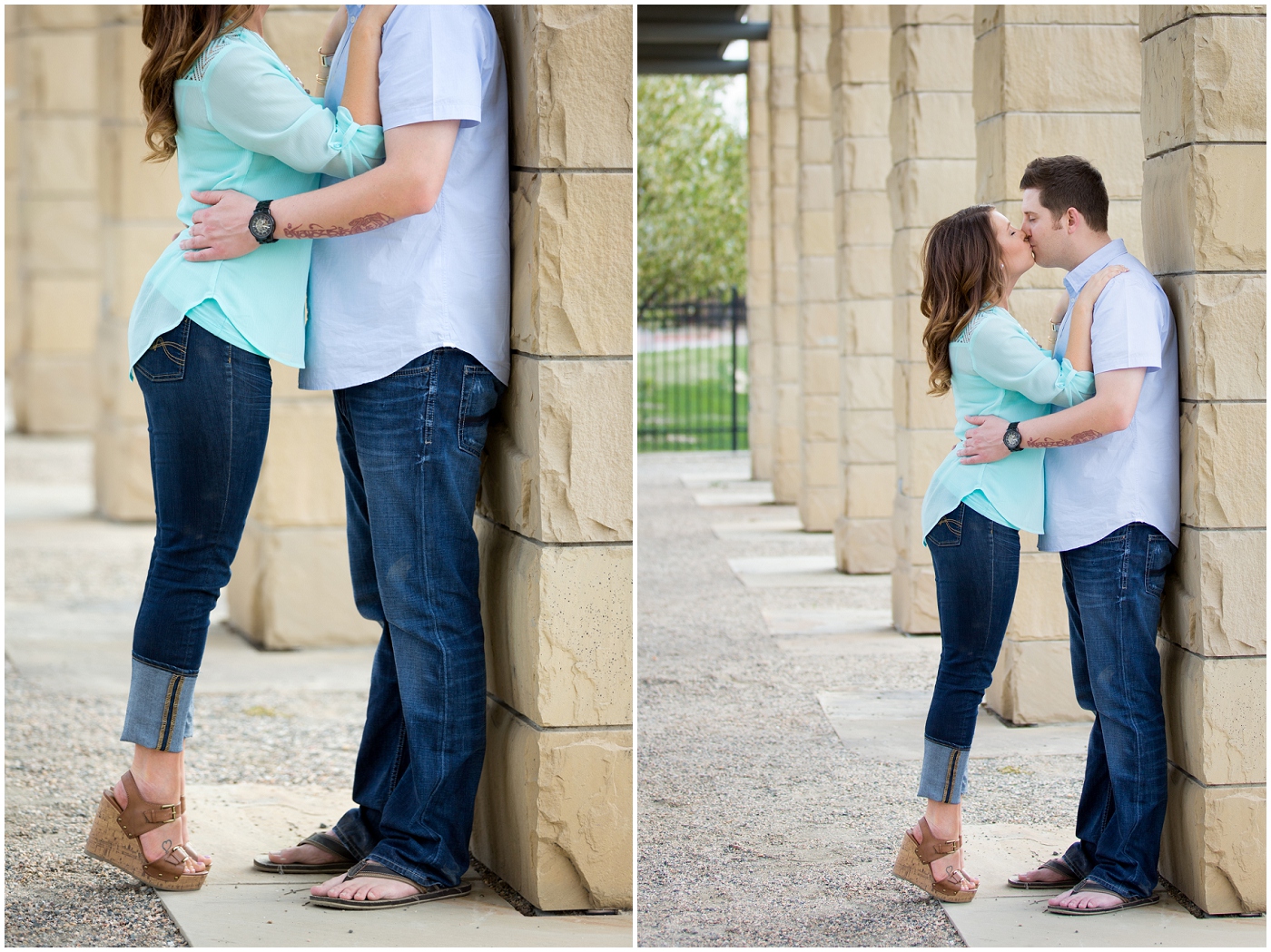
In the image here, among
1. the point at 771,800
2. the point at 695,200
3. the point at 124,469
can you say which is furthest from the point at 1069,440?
the point at 695,200

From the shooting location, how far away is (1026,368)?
3354 mm

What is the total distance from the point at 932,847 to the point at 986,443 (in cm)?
101

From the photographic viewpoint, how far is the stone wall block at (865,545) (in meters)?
9.48

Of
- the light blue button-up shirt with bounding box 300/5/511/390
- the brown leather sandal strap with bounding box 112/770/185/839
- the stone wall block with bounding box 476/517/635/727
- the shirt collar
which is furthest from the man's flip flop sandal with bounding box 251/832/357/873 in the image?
the shirt collar

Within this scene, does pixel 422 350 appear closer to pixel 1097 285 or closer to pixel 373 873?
pixel 373 873

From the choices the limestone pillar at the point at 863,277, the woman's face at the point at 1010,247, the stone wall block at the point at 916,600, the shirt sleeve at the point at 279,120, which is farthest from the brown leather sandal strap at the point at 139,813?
the limestone pillar at the point at 863,277

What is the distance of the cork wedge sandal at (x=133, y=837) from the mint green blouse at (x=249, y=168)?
1072 millimetres

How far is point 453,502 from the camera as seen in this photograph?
3.27m

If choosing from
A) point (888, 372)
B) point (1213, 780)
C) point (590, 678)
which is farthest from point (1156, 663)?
point (888, 372)

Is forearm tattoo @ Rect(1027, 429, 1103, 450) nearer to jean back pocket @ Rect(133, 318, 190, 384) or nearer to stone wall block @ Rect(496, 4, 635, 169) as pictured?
stone wall block @ Rect(496, 4, 635, 169)

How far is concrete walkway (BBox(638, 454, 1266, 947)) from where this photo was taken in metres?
3.40

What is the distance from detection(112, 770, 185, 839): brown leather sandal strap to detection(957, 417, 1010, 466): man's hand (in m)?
2.10

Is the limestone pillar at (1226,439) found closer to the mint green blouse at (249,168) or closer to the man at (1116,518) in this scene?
the man at (1116,518)

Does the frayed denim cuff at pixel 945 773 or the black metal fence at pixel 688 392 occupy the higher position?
the black metal fence at pixel 688 392
